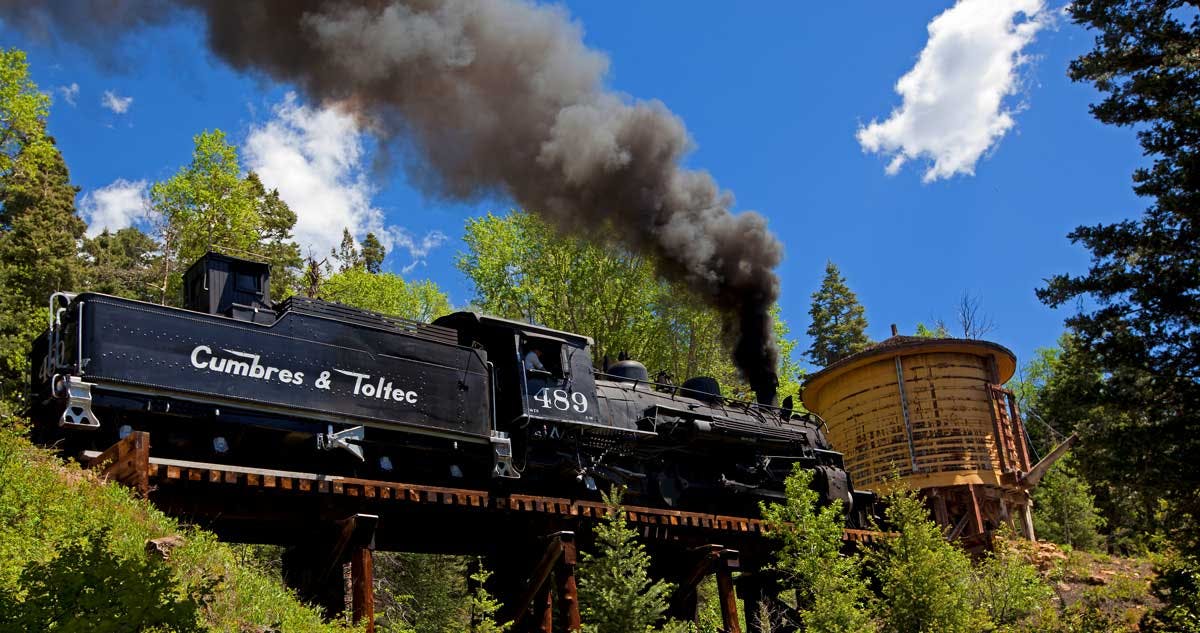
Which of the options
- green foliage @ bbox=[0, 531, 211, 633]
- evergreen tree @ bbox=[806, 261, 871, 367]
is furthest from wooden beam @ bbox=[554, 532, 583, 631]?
evergreen tree @ bbox=[806, 261, 871, 367]

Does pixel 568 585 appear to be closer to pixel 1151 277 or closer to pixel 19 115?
pixel 1151 277

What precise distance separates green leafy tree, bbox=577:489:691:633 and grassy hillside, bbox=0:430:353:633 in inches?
158

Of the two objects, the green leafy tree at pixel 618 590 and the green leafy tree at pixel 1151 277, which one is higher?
the green leafy tree at pixel 1151 277

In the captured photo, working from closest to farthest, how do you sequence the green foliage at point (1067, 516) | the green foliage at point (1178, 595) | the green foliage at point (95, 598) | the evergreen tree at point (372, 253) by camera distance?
the green foliage at point (95, 598) < the green foliage at point (1178, 595) < the green foliage at point (1067, 516) < the evergreen tree at point (372, 253)

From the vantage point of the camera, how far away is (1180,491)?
648 inches

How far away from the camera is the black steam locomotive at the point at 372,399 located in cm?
1289

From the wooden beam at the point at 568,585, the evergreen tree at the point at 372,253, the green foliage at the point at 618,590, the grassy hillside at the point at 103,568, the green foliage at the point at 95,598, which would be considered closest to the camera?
the green foliage at the point at 95,598

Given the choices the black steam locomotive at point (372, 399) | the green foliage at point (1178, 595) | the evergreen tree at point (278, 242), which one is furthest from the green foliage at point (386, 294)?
the green foliage at point (1178, 595)

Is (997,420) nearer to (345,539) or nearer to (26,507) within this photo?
(345,539)

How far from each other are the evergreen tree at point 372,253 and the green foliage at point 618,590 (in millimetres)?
62620

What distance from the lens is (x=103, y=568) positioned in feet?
29.6

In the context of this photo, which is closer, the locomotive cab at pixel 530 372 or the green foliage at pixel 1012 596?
the locomotive cab at pixel 530 372

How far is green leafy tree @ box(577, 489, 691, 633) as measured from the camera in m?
14.8

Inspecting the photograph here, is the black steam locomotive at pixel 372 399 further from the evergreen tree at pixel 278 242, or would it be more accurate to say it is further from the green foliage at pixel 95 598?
the evergreen tree at pixel 278 242
